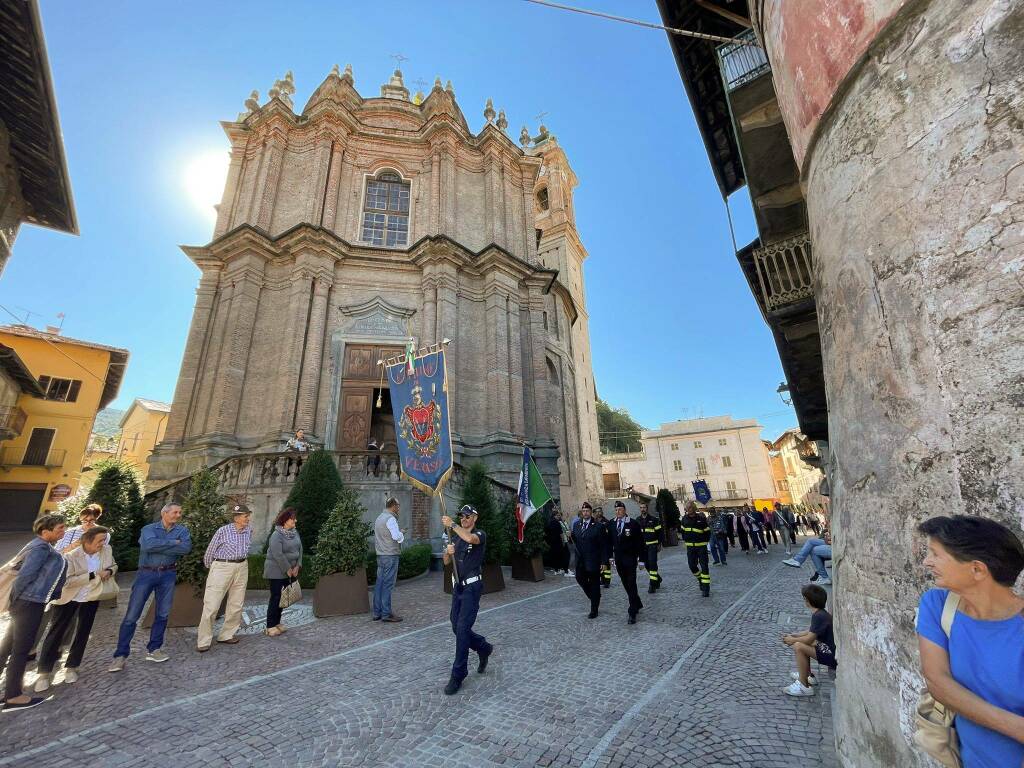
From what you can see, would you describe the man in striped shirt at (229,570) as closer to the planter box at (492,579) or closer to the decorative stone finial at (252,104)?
the planter box at (492,579)

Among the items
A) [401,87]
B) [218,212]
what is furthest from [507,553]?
[401,87]

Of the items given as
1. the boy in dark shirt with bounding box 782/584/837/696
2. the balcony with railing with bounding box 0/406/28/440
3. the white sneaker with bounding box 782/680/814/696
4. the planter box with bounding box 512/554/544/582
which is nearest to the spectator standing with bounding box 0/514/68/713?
the white sneaker with bounding box 782/680/814/696

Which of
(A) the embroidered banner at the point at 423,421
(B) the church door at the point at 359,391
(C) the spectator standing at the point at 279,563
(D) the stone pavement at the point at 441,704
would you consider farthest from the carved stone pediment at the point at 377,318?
(D) the stone pavement at the point at 441,704

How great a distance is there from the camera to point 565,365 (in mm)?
24406

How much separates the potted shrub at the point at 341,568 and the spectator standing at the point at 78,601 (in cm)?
273

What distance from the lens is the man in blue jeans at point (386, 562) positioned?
661 cm

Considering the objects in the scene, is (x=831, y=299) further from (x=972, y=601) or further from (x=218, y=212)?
(x=218, y=212)

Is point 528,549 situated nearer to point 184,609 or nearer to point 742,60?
point 184,609

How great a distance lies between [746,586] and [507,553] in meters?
5.08

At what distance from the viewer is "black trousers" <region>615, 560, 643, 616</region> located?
→ 6.34 m

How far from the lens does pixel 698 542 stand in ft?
29.1

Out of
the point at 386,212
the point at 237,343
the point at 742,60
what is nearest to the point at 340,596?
the point at 742,60

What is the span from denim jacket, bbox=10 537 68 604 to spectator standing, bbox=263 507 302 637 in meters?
2.15

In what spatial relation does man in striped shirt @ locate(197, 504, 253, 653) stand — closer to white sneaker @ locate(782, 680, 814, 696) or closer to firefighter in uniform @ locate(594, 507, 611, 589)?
firefighter in uniform @ locate(594, 507, 611, 589)
